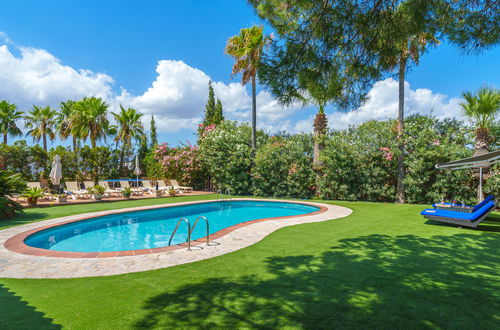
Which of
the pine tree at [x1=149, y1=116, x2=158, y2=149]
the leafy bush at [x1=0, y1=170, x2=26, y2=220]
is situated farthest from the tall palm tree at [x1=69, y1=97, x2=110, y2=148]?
the pine tree at [x1=149, y1=116, x2=158, y2=149]

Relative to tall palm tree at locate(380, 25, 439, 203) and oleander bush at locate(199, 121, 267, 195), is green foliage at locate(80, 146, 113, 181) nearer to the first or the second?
oleander bush at locate(199, 121, 267, 195)

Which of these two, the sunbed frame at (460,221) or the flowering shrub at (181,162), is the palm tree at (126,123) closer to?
the flowering shrub at (181,162)

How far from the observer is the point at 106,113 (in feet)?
80.3

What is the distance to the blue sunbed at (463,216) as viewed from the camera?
23.8 feet

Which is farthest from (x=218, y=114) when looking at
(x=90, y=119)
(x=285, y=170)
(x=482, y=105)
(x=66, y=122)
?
(x=482, y=105)

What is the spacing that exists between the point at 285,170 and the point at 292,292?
41.4 feet

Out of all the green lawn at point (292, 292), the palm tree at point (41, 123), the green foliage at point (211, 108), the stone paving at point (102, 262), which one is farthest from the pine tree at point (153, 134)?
the green lawn at point (292, 292)

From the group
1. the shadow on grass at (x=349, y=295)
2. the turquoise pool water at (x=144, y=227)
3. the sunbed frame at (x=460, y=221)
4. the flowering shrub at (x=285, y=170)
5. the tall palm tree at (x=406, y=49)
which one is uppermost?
the tall palm tree at (x=406, y=49)

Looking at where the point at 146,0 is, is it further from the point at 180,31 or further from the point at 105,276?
the point at 105,276

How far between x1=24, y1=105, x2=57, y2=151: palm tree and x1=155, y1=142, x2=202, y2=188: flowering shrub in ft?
42.7

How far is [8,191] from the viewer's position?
380 inches

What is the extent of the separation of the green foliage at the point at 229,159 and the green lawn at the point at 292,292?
11.7 m

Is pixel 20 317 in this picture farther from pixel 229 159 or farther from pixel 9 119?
pixel 9 119

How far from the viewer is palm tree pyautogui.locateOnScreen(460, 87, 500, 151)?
11008mm
